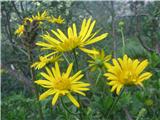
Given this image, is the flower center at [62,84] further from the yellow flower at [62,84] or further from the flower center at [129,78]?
the flower center at [129,78]

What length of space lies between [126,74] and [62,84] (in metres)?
0.19

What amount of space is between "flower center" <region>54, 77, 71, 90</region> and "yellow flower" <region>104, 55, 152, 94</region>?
0.41ft

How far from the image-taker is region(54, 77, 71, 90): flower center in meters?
1.47

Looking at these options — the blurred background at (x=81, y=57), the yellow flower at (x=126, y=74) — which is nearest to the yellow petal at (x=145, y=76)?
the yellow flower at (x=126, y=74)

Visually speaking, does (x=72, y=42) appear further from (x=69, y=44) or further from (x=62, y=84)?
(x=62, y=84)

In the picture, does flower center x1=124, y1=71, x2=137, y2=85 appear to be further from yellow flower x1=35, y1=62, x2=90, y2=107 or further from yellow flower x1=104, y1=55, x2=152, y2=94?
yellow flower x1=35, y1=62, x2=90, y2=107

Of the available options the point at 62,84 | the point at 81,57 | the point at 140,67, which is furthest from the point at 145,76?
the point at 81,57

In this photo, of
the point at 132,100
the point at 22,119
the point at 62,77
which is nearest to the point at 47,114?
the point at 22,119

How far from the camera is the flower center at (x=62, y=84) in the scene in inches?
57.8

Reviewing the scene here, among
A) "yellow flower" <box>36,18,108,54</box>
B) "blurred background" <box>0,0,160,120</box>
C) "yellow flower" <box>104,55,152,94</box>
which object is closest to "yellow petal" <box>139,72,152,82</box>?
"yellow flower" <box>104,55,152,94</box>

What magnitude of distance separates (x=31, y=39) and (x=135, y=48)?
2.23 meters

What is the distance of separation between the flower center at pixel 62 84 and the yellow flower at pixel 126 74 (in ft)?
0.41

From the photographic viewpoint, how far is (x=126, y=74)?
1.46 m

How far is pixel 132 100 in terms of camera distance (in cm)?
260
